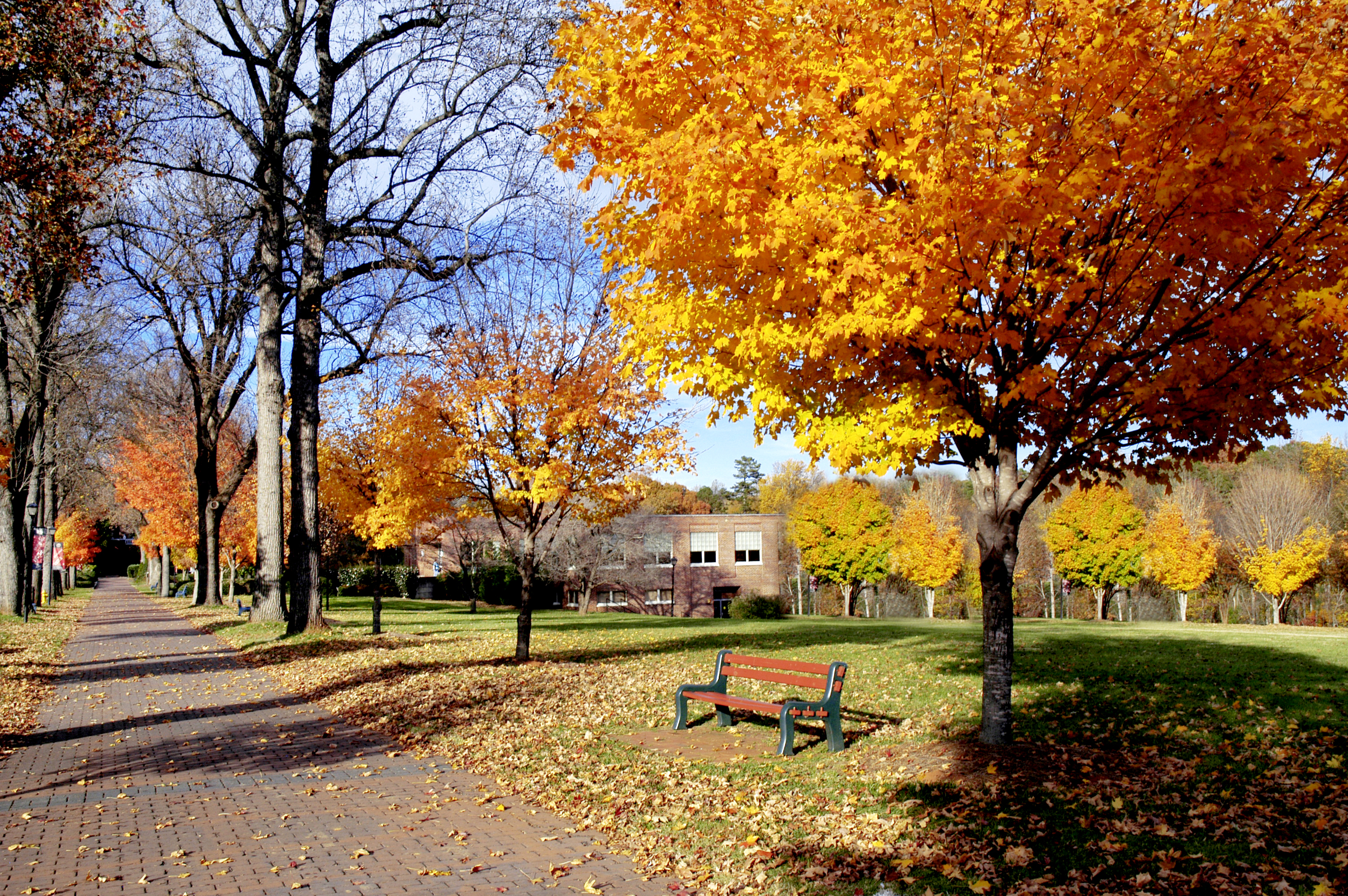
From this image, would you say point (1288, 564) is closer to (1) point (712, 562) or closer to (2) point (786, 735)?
(1) point (712, 562)

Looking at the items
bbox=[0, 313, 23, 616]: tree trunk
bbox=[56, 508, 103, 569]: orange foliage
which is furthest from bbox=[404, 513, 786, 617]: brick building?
bbox=[0, 313, 23, 616]: tree trunk

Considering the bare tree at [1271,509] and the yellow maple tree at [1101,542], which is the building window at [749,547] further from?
the bare tree at [1271,509]

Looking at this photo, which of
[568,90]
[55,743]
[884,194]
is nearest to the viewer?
[884,194]

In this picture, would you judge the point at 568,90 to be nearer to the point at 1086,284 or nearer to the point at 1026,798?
the point at 1086,284

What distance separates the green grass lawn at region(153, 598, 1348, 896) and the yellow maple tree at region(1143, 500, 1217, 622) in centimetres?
2967

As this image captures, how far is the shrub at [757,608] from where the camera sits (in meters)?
37.2

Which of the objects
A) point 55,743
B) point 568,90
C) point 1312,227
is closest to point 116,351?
point 55,743

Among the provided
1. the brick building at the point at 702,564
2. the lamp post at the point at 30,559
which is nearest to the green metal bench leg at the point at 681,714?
the lamp post at the point at 30,559

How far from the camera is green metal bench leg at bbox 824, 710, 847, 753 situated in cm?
750

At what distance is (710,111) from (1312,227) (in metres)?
3.83

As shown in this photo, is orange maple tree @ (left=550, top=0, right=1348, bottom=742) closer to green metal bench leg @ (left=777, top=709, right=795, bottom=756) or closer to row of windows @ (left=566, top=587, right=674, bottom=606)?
green metal bench leg @ (left=777, top=709, right=795, bottom=756)

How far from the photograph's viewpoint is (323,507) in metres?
29.4

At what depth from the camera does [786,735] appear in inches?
295

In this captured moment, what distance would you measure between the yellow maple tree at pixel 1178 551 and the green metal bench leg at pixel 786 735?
40.3 meters
